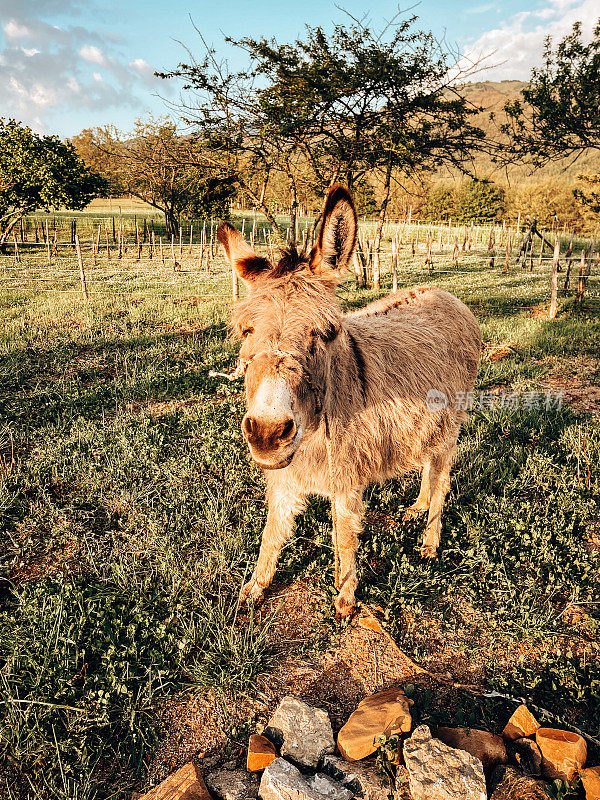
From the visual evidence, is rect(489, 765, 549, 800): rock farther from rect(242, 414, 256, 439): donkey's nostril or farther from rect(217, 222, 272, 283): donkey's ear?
rect(217, 222, 272, 283): donkey's ear

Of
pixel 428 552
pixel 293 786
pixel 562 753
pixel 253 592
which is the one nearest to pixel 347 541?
pixel 253 592

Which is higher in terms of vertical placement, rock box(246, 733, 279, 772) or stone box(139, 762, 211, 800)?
stone box(139, 762, 211, 800)

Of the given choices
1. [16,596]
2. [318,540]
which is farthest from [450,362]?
[16,596]

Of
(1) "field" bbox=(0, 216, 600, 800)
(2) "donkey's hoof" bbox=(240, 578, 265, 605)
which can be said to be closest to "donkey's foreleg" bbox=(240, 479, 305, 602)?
(2) "donkey's hoof" bbox=(240, 578, 265, 605)

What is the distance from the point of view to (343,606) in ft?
10.1

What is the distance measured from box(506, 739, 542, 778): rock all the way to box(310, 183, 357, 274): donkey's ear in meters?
2.49

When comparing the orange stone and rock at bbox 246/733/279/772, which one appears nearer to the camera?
rock at bbox 246/733/279/772

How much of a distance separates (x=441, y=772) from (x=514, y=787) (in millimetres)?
321

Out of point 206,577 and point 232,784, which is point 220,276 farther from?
point 232,784

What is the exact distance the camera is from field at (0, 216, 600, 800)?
7.86ft

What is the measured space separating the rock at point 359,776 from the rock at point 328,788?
37 millimetres

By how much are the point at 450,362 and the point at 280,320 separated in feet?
7.30

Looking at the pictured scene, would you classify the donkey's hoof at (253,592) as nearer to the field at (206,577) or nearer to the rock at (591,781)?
the field at (206,577)

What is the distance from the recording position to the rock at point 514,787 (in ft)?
6.30
